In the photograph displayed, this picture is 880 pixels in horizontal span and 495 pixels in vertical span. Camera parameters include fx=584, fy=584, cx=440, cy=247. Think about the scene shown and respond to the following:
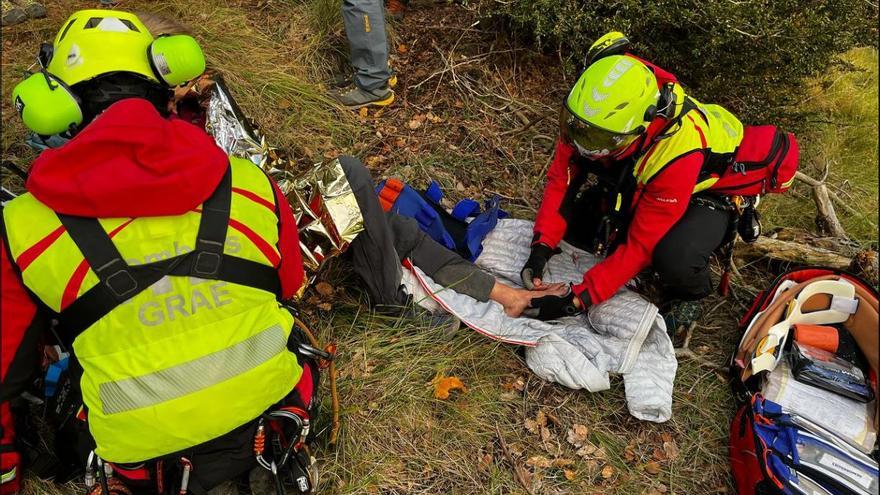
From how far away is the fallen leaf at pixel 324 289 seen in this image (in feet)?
10.6

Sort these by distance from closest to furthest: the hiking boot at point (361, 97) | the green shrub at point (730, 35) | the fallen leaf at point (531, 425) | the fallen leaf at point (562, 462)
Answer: the fallen leaf at point (562, 462), the fallen leaf at point (531, 425), the green shrub at point (730, 35), the hiking boot at point (361, 97)

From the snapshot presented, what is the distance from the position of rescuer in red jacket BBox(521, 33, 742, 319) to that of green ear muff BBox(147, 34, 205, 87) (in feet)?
5.49

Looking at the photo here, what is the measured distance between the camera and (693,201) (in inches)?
126

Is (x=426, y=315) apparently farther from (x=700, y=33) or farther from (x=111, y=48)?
(x=700, y=33)

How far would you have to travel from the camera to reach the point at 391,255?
3.09 meters

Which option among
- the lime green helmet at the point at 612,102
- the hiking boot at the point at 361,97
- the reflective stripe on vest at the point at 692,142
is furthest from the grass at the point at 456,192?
the lime green helmet at the point at 612,102

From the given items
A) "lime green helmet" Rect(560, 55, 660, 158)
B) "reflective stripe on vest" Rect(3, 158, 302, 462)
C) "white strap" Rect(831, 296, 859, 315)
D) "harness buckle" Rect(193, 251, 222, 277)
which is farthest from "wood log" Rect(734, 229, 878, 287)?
"harness buckle" Rect(193, 251, 222, 277)

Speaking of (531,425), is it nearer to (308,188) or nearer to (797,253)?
(308,188)

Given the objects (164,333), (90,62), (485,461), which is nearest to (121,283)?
(164,333)

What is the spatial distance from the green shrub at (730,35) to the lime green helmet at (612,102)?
1.46 m

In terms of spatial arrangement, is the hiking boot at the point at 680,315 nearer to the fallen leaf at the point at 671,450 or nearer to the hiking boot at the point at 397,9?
the fallen leaf at the point at 671,450

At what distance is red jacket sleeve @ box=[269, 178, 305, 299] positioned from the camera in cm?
215

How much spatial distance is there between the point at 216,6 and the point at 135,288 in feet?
12.1

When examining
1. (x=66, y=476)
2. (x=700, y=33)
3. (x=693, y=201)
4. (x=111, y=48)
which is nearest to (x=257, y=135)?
(x=111, y=48)
